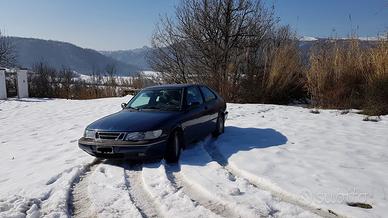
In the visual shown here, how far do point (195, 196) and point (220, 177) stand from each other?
0.81 metres

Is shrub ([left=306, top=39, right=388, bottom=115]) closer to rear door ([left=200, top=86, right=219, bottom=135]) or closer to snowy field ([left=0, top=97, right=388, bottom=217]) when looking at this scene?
snowy field ([left=0, top=97, right=388, bottom=217])

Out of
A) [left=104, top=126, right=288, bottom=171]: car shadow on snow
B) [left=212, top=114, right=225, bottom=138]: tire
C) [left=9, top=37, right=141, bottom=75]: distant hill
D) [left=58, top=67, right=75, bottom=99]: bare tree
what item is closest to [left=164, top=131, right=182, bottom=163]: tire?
[left=104, top=126, right=288, bottom=171]: car shadow on snow

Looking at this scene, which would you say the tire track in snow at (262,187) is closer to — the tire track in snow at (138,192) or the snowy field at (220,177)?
the snowy field at (220,177)

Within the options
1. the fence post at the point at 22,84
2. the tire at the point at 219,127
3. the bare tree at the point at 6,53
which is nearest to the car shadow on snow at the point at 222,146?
the tire at the point at 219,127

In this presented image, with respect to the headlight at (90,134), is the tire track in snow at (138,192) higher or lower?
lower

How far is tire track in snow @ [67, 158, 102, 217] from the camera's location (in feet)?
16.2

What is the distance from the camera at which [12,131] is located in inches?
456

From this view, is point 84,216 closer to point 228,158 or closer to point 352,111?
point 228,158

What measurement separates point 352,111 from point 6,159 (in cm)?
1030

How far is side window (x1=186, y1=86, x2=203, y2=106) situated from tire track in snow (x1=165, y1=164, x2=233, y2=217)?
1.92 m

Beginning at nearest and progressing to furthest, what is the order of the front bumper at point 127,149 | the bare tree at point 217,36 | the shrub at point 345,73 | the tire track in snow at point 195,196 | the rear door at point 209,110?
1. the tire track in snow at point 195,196
2. the front bumper at point 127,149
3. the rear door at point 209,110
4. the shrub at point 345,73
5. the bare tree at point 217,36

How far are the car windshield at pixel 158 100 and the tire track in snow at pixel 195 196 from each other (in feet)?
5.37

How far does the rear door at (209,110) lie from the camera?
8945mm

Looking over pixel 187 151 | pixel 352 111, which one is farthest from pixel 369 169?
pixel 352 111
